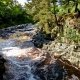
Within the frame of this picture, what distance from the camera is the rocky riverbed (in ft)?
52.7

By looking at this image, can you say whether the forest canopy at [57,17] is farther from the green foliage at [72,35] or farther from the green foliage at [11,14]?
the green foliage at [11,14]

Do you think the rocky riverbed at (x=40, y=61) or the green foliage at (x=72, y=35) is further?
the green foliage at (x=72, y=35)

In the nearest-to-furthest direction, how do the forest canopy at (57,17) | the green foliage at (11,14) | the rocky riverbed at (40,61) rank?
1. the rocky riverbed at (40,61)
2. the forest canopy at (57,17)
3. the green foliage at (11,14)

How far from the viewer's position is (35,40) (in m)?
24.9

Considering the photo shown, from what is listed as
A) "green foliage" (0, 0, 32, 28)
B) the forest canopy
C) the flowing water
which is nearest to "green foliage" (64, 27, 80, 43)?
the forest canopy

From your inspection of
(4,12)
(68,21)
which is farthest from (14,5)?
(68,21)

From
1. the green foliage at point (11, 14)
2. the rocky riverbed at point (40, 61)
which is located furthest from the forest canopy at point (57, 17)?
the green foliage at point (11, 14)

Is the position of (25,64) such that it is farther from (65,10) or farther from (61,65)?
(65,10)

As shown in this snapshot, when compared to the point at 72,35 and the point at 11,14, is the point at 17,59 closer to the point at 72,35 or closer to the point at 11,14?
the point at 72,35

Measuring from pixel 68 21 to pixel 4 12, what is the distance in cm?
2396

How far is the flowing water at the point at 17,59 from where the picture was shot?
53.0 feet

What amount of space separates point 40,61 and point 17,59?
211 centimetres

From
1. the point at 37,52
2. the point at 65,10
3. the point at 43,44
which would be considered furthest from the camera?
the point at 65,10

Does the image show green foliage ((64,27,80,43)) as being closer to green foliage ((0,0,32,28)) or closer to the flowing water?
the flowing water
